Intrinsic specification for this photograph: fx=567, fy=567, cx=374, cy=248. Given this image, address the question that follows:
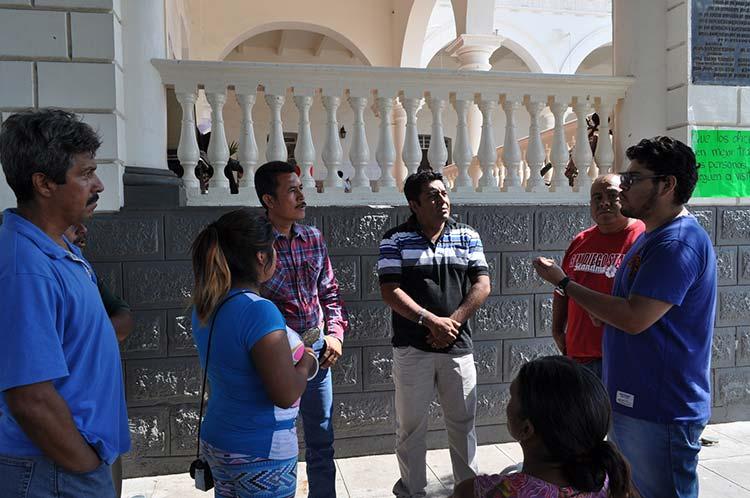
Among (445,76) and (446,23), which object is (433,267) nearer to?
(445,76)

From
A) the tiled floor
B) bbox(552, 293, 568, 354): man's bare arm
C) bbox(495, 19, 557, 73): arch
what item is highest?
bbox(495, 19, 557, 73): arch

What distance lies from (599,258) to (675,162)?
94 cm

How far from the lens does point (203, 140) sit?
463 centimetres

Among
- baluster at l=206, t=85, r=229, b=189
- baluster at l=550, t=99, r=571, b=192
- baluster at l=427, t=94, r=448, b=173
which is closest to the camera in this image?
baluster at l=206, t=85, r=229, b=189

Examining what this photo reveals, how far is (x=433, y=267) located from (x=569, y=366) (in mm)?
1757

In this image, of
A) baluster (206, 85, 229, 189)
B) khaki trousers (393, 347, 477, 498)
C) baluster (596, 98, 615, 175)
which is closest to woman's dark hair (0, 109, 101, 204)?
khaki trousers (393, 347, 477, 498)

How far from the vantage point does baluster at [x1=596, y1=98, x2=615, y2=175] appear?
177 inches

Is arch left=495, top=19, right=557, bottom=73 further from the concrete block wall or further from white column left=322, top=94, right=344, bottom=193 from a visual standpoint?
the concrete block wall

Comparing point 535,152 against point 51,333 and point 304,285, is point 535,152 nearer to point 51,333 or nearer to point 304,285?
point 304,285

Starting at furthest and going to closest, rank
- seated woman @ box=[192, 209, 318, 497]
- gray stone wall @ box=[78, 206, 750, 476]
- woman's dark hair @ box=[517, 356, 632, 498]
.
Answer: gray stone wall @ box=[78, 206, 750, 476] < seated woman @ box=[192, 209, 318, 497] < woman's dark hair @ box=[517, 356, 632, 498]

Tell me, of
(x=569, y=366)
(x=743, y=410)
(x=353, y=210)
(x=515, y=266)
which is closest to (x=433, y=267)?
(x=353, y=210)

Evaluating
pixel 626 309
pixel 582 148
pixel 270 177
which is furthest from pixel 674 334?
pixel 582 148

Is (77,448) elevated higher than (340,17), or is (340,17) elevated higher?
(340,17)

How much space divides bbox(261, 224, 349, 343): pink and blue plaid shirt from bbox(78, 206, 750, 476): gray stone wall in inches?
35.1
